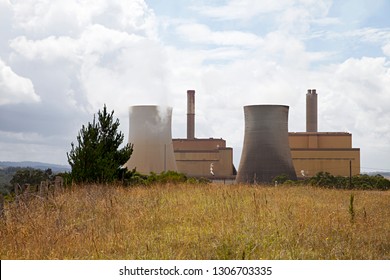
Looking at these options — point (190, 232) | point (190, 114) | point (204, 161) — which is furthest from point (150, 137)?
point (190, 232)

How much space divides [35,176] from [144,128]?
7.87 m

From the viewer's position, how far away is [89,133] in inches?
596

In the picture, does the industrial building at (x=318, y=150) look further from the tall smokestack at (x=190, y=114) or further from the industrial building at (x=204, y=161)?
the tall smokestack at (x=190, y=114)

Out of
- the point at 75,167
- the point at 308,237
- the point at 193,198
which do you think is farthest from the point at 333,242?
the point at 75,167

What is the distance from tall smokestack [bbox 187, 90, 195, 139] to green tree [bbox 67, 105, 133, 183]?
1428 inches

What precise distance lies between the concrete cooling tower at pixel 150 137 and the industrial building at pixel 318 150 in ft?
59.9

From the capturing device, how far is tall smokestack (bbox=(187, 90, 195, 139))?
171 ft

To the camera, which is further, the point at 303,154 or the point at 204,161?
the point at 204,161

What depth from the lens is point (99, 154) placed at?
48.4 feet

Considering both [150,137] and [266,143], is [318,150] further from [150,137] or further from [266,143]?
[150,137]

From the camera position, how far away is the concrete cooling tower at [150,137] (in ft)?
111

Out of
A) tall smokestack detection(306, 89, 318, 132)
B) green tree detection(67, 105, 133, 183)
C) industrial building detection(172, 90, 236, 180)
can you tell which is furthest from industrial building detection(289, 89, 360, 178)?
green tree detection(67, 105, 133, 183)

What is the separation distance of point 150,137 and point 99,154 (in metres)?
19.2

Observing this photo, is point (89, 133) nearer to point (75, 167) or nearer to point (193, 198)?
point (75, 167)
